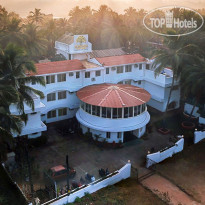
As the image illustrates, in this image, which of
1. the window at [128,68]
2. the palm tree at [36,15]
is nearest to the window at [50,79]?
the window at [128,68]

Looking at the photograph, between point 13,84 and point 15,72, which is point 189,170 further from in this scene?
point 15,72

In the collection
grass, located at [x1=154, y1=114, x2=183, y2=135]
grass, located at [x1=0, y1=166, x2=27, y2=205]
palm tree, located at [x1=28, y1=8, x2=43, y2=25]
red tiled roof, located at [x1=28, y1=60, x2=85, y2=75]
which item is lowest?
grass, located at [x1=0, y1=166, x2=27, y2=205]

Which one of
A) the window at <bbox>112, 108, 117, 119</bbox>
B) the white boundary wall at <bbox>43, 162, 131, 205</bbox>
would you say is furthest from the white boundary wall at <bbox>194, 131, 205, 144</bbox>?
the white boundary wall at <bbox>43, 162, 131, 205</bbox>

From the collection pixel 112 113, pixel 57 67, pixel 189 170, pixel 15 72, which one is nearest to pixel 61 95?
pixel 57 67

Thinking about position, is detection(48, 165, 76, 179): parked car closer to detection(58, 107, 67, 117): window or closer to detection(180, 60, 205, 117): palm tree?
detection(58, 107, 67, 117): window

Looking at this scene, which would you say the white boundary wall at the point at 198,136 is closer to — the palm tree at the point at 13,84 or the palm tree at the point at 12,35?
the palm tree at the point at 13,84

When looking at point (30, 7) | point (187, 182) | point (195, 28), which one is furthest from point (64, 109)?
point (30, 7)
